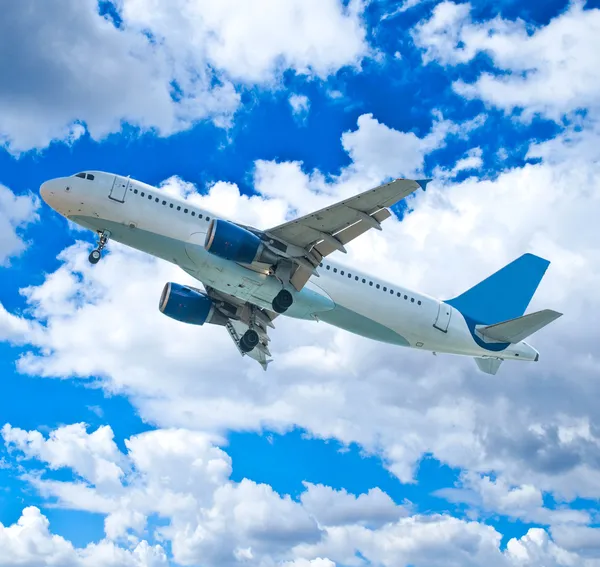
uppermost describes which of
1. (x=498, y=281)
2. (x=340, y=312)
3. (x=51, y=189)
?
(x=498, y=281)

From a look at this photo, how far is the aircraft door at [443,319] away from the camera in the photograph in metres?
43.8

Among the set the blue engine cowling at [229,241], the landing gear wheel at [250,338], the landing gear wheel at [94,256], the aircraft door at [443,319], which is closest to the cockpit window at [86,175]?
the landing gear wheel at [94,256]

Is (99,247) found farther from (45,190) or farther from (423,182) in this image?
(423,182)

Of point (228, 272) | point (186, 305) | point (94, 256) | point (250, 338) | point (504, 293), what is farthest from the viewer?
point (504, 293)

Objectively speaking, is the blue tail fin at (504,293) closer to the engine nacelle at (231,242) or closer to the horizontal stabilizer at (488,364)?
the horizontal stabilizer at (488,364)

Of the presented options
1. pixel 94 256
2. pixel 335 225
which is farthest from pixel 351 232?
pixel 94 256

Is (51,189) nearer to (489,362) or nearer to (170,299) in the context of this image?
(170,299)

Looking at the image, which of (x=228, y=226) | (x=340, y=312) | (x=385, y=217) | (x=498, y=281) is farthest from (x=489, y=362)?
(x=228, y=226)

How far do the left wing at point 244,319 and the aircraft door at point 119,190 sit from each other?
9379 millimetres

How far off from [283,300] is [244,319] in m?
7.71

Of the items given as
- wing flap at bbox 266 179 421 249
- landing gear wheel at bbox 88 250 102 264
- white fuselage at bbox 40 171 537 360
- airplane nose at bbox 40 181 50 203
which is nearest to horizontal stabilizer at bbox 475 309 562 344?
white fuselage at bbox 40 171 537 360

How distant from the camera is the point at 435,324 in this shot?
4375 cm

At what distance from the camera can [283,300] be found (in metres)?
40.5

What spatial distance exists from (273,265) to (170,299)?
30.0ft
